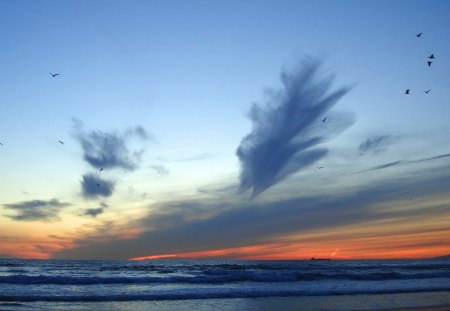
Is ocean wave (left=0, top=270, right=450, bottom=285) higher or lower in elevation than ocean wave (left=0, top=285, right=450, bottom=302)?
higher

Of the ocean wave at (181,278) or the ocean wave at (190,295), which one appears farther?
the ocean wave at (181,278)

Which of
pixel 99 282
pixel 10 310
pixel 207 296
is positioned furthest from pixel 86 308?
pixel 99 282

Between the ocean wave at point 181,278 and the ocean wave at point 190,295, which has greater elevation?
the ocean wave at point 181,278

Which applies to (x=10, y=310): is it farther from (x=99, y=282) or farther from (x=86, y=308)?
(x=99, y=282)

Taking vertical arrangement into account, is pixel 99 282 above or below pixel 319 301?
above

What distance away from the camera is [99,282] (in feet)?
113

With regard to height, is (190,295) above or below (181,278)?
below

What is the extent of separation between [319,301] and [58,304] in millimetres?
13437

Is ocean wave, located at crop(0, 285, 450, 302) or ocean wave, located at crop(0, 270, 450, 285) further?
ocean wave, located at crop(0, 270, 450, 285)

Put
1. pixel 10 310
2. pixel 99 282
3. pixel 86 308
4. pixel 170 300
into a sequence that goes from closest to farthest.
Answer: pixel 10 310, pixel 86 308, pixel 170 300, pixel 99 282

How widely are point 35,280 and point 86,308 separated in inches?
719

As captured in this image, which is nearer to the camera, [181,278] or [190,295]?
[190,295]

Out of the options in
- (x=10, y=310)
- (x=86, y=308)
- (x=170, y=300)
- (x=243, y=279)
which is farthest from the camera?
(x=243, y=279)

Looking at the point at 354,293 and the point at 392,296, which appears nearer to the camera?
the point at 392,296
